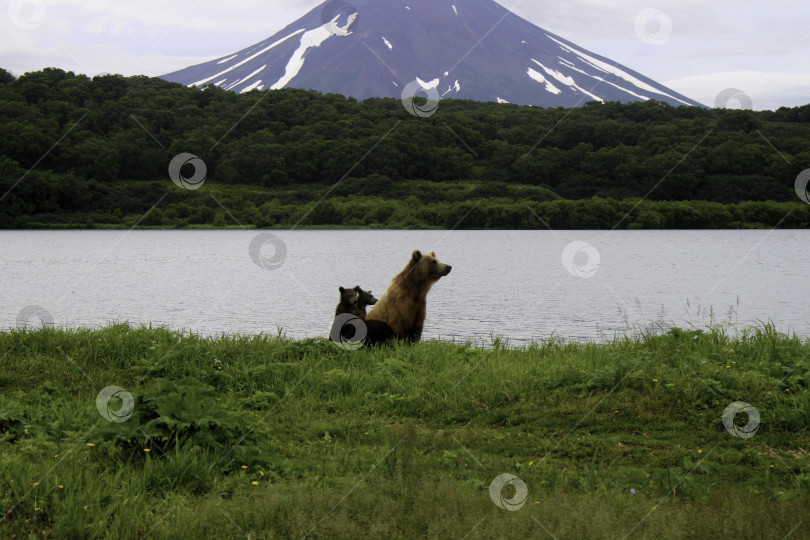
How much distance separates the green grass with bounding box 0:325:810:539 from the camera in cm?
493

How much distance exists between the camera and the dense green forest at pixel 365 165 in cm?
10212

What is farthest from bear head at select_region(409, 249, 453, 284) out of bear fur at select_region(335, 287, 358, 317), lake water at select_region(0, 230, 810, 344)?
lake water at select_region(0, 230, 810, 344)

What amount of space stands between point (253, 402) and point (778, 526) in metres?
6.18

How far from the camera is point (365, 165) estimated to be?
386 ft

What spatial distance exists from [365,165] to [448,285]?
254 feet

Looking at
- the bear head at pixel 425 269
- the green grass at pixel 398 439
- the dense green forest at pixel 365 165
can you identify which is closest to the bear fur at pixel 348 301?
the bear head at pixel 425 269

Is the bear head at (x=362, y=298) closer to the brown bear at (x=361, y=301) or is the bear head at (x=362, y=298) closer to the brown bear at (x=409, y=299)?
the brown bear at (x=361, y=301)

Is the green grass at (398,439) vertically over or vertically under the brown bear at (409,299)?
under

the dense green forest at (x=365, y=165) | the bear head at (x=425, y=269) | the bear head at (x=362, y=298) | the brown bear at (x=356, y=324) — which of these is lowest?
the brown bear at (x=356, y=324)

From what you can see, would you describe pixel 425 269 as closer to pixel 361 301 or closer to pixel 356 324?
pixel 361 301

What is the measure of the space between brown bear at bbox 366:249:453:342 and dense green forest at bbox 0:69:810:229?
272ft

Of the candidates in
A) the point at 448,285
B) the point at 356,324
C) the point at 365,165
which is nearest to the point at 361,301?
the point at 356,324

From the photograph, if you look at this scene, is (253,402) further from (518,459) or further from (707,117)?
(707,117)

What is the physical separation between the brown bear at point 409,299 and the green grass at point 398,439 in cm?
69
